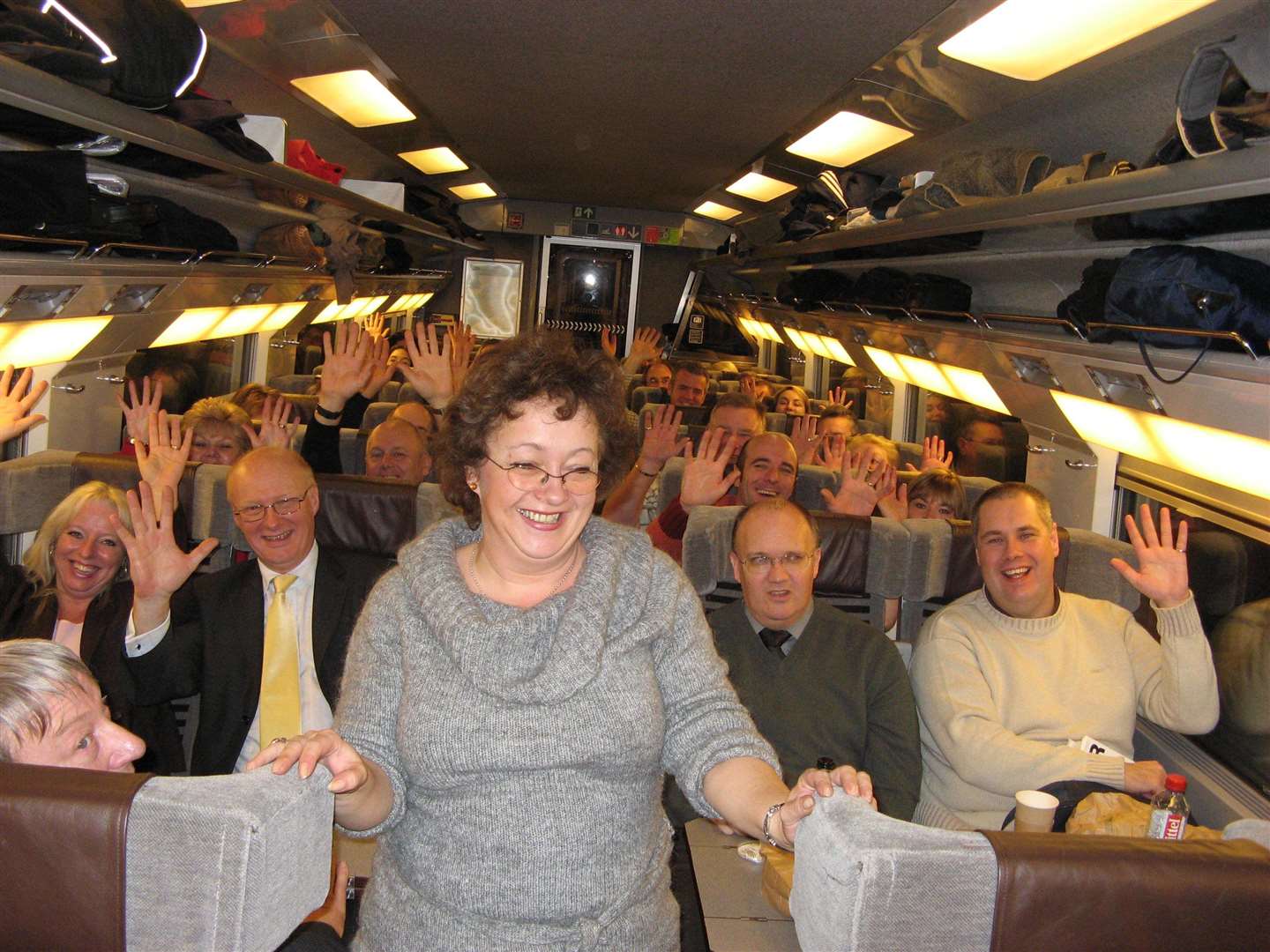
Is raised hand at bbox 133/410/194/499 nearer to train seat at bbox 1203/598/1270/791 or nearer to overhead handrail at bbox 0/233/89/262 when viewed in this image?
overhead handrail at bbox 0/233/89/262

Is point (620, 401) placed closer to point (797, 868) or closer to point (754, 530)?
point (797, 868)

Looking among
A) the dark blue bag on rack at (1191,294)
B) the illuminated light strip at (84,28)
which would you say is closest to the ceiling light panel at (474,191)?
the illuminated light strip at (84,28)

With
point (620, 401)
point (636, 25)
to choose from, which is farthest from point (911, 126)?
point (620, 401)

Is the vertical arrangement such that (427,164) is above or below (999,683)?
above

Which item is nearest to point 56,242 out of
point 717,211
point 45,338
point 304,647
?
point 45,338

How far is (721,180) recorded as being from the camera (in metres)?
9.88

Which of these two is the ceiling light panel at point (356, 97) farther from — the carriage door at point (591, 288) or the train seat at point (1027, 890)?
Answer: the carriage door at point (591, 288)

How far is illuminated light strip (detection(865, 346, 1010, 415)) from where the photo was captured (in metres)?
5.68

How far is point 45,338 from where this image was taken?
15.2ft

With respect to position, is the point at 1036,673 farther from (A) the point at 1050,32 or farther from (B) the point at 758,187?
(B) the point at 758,187

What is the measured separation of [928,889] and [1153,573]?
8.65 ft

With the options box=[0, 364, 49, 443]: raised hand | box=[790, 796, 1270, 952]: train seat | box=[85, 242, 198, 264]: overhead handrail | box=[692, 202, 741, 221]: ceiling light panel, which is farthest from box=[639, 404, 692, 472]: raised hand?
box=[692, 202, 741, 221]: ceiling light panel

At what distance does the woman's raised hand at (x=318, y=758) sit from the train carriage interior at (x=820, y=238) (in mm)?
73

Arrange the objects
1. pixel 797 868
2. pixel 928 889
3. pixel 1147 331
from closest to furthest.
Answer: pixel 928 889 < pixel 797 868 < pixel 1147 331
